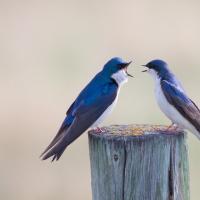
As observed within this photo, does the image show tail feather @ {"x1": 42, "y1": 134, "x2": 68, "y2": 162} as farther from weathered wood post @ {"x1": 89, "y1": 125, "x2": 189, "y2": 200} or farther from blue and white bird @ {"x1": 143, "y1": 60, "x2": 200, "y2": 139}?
blue and white bird @ {"x1": 143, "y1": 60, "x2": 200, "y2": 139}

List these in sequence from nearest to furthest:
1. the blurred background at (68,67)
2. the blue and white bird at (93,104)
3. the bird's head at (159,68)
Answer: the blue and white bird at (93,104), the bird's head at (159,68), the blurred background at (68,67)

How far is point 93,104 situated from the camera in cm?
500

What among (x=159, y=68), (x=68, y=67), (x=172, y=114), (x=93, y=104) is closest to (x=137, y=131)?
(x=93, y=104)

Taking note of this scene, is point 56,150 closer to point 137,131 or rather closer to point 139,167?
point 137,131

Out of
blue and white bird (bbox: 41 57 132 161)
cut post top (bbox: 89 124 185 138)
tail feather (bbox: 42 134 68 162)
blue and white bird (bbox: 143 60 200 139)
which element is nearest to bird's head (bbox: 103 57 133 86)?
blue and white bird (bbox: 41 57 132 161)

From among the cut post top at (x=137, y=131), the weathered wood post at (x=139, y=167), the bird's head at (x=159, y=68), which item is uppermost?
the bird's head at (x=159, y=68)

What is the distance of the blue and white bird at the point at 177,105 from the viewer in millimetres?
5098

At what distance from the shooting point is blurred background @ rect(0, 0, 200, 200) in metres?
7.23

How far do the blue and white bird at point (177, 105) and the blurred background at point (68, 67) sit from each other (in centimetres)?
192

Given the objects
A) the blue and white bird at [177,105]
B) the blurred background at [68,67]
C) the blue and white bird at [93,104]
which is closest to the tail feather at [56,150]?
the blue and white bird at [93,104]

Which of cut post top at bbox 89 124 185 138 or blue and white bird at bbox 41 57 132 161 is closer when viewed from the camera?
cut post top at bbox 89 124 185 138

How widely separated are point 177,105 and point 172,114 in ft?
0.23

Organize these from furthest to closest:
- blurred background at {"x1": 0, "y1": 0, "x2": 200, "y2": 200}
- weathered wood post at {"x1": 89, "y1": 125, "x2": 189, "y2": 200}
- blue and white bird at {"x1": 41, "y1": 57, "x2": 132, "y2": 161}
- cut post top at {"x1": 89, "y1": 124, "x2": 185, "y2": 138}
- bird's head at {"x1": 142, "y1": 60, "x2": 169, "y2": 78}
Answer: blurred background at {"x1": 0, "y1": 0, "x2": 200, "y2": 200} < bird's head at {"x1": 142, "y1": 60, "x2": 169, "y2": 78} < blue and white bird at {"x1": 41, "y1": 57, "x2": 132, "y2": 161} < cut post top at {"x1": 89, "y1": 124, "x2": 185, "y2": 138} < weathered wood post at {"x1": 89, "y1": 125, "x2": 189, "y2": 200}

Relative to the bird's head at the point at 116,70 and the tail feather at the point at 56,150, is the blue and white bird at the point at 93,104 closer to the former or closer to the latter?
the bird's head at the point at 116,70
